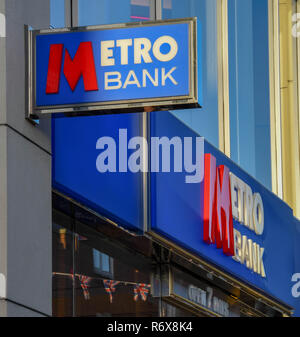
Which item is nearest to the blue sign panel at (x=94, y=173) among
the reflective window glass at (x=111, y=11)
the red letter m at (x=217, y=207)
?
the reflective window glass at (x=111, y=11)

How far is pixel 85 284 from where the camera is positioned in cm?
1279

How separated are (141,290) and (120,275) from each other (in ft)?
2.54

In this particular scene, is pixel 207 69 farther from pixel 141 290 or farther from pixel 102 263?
pixel 102 263

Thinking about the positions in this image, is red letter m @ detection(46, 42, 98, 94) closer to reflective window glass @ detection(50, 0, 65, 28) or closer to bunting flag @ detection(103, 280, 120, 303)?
reflective window glass @ detection(50, 0, 65, 28)

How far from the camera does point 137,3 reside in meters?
15.2

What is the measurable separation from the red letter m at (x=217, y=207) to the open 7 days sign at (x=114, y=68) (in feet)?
15.5

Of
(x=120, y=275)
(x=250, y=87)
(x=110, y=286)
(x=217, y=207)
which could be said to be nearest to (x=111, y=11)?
(x=217, y=207)

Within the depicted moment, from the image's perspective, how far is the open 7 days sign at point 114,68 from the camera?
10500 millimetres

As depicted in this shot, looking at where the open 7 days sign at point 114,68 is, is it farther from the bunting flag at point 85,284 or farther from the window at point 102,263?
the window at point 102,263

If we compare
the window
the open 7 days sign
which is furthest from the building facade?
the open 7 days sign

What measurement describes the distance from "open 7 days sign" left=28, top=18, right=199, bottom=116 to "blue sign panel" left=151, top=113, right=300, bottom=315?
290 centimetres

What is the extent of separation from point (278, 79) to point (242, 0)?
266 cm

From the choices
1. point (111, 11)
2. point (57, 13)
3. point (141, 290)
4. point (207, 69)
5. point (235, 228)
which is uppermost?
point (207, 69)
